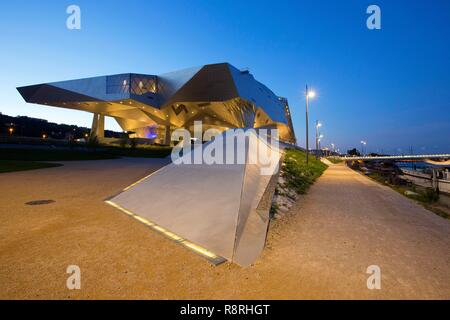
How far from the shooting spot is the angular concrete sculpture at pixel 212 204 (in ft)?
16.2

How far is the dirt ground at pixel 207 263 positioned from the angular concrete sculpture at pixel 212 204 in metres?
0.38

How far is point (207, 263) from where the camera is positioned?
4188mm

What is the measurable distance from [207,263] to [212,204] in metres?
2.46

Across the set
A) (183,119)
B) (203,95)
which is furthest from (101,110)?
(203,95)

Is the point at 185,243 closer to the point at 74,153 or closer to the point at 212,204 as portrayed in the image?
the point at 212,204

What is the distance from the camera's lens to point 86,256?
170 inches

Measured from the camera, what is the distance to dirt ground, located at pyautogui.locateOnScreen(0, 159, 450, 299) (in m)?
3.34

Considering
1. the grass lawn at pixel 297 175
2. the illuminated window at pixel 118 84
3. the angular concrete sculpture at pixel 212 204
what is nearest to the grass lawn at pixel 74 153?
the illuminated window at pixel 118 84

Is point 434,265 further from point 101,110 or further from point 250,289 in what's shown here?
point 101,110

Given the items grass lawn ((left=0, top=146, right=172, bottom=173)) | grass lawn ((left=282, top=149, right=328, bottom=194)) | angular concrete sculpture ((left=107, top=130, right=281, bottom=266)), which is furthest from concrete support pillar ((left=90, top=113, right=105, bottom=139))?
angular concrete sculpture ((left=107, top=130, right=281, bottom=266))

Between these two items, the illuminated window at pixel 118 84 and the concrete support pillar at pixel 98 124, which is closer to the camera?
the illuminated window at pixel 118 84

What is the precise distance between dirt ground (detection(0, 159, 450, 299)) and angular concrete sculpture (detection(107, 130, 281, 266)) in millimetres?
380

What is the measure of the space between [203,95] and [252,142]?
1527 inches
